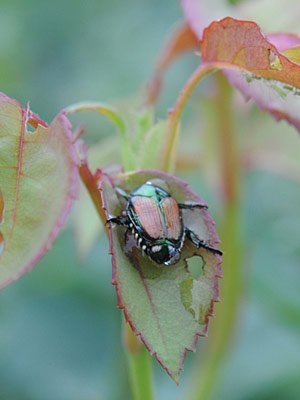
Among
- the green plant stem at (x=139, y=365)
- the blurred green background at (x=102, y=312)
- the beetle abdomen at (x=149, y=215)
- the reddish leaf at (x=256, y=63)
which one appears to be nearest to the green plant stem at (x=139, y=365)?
the green plant stem at (x=139, y=365)

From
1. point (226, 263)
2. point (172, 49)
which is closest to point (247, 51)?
point (172, 49)

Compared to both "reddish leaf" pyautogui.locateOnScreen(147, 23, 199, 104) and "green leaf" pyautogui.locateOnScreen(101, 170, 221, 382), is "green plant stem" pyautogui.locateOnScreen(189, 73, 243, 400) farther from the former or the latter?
"green leaf" pyautogui.locateOnScreen(101, 170, 221, 382)

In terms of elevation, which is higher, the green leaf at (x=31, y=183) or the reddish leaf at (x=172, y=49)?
the reddish leaf at (x=172, y=49)

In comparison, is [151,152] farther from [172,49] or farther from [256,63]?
[172,49]

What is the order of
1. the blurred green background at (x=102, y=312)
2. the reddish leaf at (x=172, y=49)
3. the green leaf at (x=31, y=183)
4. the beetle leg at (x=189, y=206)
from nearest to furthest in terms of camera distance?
the green leaf at (x=31, y=183) < the beetle leg at (x=189, y=206) < the reddish leaf at (x=172, y=49) < the blurred green background at (x=102, y=312)

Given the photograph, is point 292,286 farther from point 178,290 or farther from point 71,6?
point 71,6

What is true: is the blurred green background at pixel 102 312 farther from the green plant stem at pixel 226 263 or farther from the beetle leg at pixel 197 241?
the beetle leg at pixel 197 241

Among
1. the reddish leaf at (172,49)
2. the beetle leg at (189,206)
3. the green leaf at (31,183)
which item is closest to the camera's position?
the green leaf at (31,183)

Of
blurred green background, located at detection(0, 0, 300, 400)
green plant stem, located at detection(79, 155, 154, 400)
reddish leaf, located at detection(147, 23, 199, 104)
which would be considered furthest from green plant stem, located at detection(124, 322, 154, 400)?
blurred green background, located at detection(0, 0, 300, 400)
